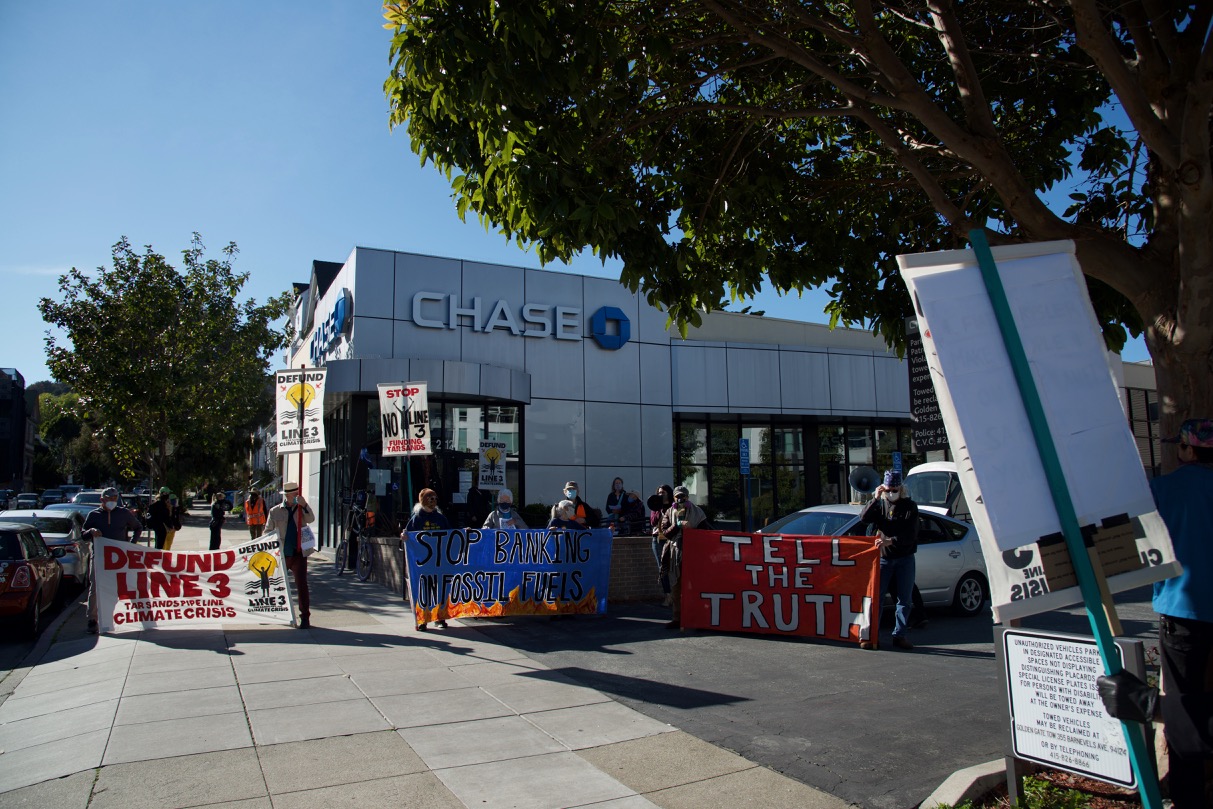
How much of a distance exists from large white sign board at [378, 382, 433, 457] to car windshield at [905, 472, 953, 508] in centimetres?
1005

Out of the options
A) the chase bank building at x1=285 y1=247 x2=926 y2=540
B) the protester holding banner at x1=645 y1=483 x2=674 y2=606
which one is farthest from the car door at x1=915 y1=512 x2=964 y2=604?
the chase bank building at x1=285 y1=247 x2=926 y2=540

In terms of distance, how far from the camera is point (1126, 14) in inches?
237

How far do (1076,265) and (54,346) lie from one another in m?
28.9

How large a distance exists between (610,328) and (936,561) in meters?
13.1

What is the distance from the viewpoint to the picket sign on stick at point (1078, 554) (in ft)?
10.4

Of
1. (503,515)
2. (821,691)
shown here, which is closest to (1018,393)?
(821,691)

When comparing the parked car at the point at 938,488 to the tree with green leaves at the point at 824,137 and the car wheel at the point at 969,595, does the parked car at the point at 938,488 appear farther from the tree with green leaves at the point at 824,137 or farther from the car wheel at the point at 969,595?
the tree with green leaves at the point at 824,137

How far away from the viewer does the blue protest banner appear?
33.3 feet

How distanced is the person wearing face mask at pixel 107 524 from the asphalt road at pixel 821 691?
15.7ft

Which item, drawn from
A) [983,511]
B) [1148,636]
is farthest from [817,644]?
[983,511]

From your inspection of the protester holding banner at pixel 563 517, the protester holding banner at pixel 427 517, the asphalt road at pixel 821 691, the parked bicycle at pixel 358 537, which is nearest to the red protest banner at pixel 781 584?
the asphalt road at pixel 821 691

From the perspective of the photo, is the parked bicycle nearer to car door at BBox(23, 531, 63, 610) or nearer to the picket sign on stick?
car door at BBox(23, 531, 63, 610)

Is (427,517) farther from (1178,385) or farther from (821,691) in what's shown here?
(1178,385)

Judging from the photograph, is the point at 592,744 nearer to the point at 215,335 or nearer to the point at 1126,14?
the point at 1126,14
